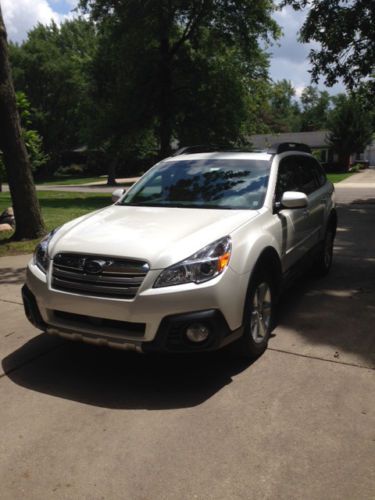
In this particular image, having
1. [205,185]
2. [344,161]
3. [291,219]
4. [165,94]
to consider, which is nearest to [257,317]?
[291,219]

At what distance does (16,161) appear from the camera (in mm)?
8750

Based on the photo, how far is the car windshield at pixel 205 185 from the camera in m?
4.39

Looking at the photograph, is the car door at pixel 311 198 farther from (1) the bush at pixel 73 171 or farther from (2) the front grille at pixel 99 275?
(1) the bush at pixel 73 171

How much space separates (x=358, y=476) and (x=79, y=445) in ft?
5.27

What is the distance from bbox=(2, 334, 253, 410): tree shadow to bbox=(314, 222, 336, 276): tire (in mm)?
2795

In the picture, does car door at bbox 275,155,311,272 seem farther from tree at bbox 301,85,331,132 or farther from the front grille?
tree at bbox 301,85,331,132

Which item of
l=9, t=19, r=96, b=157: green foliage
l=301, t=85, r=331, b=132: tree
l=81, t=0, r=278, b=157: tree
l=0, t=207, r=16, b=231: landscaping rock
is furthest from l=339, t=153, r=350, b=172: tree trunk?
l=301, t=85, r=331, b=132: tree

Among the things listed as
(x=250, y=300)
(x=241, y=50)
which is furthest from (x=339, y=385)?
(x=241, y=50)

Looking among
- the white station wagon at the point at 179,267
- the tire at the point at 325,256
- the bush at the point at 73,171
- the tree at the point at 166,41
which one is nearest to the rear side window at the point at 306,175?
the tire at the point at 325,256

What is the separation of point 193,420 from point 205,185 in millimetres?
2356

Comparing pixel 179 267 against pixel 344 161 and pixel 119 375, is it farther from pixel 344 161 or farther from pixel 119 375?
pixel 344 161

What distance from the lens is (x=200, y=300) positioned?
10.6 ft

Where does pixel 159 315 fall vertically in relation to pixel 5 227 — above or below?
above

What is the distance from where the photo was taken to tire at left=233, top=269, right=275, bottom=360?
360 cm
